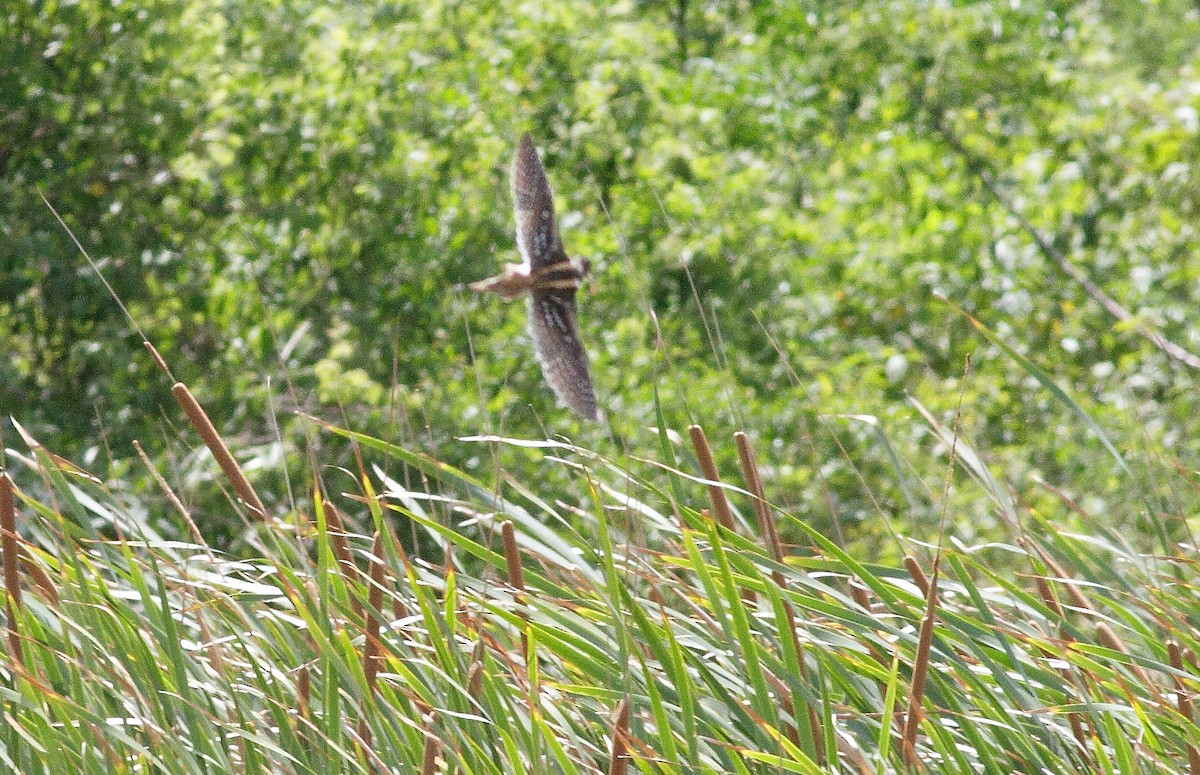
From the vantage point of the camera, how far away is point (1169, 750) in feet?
6.16

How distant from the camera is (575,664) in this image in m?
1.88

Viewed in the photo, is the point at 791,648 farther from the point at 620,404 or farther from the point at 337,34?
the point at 337,34

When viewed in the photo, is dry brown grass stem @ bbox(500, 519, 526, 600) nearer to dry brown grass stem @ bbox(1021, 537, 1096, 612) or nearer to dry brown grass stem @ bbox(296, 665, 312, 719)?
dry brown grass stem @ bbox(296, 665, 312, 719)

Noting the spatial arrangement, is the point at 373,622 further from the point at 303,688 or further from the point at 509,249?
the point at 509,249

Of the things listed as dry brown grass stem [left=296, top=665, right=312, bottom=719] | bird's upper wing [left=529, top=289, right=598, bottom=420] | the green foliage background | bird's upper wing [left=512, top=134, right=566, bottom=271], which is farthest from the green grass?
the green foliage background

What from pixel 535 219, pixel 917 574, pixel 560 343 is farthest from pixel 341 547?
pixel 535 219

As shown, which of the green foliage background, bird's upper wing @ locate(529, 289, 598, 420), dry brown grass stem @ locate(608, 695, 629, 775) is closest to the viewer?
dry brown grass stem @ locate(608, 695, 629, 775)

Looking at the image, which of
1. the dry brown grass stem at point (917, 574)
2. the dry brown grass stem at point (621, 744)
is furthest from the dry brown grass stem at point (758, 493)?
the dry brown grass stem at point (621, 744)

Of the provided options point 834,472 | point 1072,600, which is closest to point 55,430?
point 834,472

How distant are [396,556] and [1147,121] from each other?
579 cm

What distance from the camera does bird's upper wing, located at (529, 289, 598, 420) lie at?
2641mm

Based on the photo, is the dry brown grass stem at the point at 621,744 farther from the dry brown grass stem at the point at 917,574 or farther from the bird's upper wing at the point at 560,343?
the bird's upper wing at the point at 560,343

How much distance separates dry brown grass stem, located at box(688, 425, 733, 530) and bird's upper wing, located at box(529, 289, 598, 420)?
63 cm

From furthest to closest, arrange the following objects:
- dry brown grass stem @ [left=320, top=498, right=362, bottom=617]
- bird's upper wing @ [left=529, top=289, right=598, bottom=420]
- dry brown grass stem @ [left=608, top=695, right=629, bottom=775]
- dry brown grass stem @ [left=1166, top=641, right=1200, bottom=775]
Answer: bird's upper wing @ [left=529, top=289, right=598, bottom=420] < dry brown grass stem @ [left=320, top=498, right=362, bottom=617] < dry brown grass stem @ [left=1166, top=641, right=1200, bottom=775] < dry brown grass stem @ [left=608, top=695, right=629, bottom=775]
